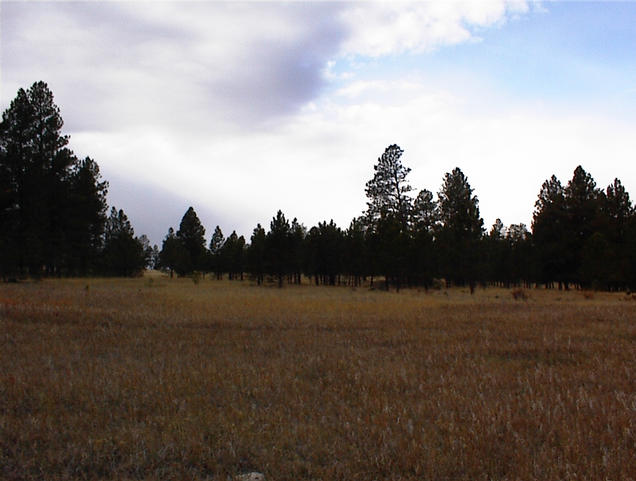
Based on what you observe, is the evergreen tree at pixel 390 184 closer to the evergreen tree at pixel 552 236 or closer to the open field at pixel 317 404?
the evergreen tree at pixel 552 236

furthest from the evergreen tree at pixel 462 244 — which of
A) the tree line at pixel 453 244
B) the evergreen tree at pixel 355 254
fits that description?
the evergreen tree at pixel 355 254

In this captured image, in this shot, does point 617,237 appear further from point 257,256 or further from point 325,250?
point 257,256

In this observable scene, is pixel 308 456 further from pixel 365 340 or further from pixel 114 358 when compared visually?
pixel 365 340

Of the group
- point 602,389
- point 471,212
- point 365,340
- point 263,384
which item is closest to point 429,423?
point 263,384

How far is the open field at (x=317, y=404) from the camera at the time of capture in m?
4.39

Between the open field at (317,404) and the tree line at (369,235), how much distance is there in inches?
1180

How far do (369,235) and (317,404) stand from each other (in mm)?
49329

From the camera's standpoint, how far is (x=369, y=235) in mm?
55188

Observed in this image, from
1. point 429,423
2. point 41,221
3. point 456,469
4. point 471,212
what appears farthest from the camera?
point 471,212

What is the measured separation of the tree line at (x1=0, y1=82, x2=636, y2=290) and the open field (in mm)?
29970

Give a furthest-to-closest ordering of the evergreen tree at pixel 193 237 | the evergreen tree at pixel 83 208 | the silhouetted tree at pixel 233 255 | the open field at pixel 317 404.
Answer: the evergreen tree at pixel 193 237 → the silhouetted tree at pixel 233 255 → the evergreen tree at pixel 83 208 → the open field at pixel 317 404

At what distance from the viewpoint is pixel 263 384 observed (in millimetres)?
7230

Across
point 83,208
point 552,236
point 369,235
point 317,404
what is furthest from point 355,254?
point 317,404

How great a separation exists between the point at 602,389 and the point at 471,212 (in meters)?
44.3
